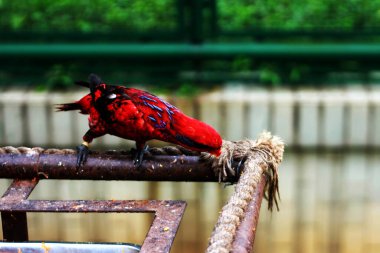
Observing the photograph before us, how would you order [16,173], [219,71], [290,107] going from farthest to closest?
1. [219,71]
2. [290,107]
3. [16,173]

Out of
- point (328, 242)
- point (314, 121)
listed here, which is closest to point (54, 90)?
point (314, 121)

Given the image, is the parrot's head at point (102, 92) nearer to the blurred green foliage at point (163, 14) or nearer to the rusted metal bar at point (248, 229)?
the rusted metal bar at point (248, 229)

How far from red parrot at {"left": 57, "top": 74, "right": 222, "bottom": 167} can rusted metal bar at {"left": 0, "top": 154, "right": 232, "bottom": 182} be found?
2 cm

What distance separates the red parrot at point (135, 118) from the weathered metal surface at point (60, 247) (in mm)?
305

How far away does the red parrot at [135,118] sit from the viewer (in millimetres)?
1596

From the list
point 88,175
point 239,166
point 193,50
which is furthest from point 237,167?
point 193,50

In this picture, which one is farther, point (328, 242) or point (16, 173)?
point (328, 242)

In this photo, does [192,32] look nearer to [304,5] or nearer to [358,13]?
[304,5]

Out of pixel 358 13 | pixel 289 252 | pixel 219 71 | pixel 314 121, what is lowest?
pixel 289 252

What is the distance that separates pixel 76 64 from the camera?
325 centimetres

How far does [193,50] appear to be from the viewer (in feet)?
10.4

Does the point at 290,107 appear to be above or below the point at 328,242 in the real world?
above

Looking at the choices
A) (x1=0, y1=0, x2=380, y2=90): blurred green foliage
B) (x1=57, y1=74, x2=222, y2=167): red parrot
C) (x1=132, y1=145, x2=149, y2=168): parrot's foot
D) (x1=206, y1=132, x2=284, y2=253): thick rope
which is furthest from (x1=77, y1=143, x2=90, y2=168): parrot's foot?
(x1=0, y1=0, x2=380, y2=90): blurred green foliage

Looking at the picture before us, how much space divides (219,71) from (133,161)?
169 centimetres
